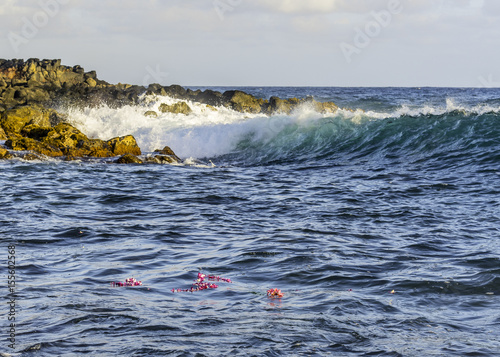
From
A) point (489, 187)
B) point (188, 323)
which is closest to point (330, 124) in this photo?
point (489, 187)

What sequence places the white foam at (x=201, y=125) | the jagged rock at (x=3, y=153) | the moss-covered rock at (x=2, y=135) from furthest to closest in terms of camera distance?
A: the white foam at (x=201, y=125) < the moss-covered rock at (x=2, y=135) < the jagged rock at (x=3, y=153)

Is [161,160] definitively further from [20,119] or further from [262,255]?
[262,255]

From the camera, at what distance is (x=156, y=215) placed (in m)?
11.9

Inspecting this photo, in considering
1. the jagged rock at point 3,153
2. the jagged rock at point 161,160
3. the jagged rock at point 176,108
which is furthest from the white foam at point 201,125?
the jagged rock at point 3,153

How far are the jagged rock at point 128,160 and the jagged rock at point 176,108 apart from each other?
1430 cm

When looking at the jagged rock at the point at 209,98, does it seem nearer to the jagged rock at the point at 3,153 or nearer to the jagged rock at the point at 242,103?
the jagged rock at the point at 242,103

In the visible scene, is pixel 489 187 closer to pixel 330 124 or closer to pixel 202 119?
pixel 330 124

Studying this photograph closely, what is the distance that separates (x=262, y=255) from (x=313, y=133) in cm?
1739

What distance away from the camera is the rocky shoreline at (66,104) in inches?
861

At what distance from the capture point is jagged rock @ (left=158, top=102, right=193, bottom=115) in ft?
115

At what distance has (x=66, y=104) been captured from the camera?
37.2 metres

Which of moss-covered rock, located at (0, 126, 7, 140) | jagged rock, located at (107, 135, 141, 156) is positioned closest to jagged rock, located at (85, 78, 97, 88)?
moss-covered rock, located at (0, 126, 7, 140)

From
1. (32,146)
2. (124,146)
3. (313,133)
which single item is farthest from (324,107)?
(32,146)

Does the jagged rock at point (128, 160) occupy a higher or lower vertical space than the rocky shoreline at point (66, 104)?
lower
